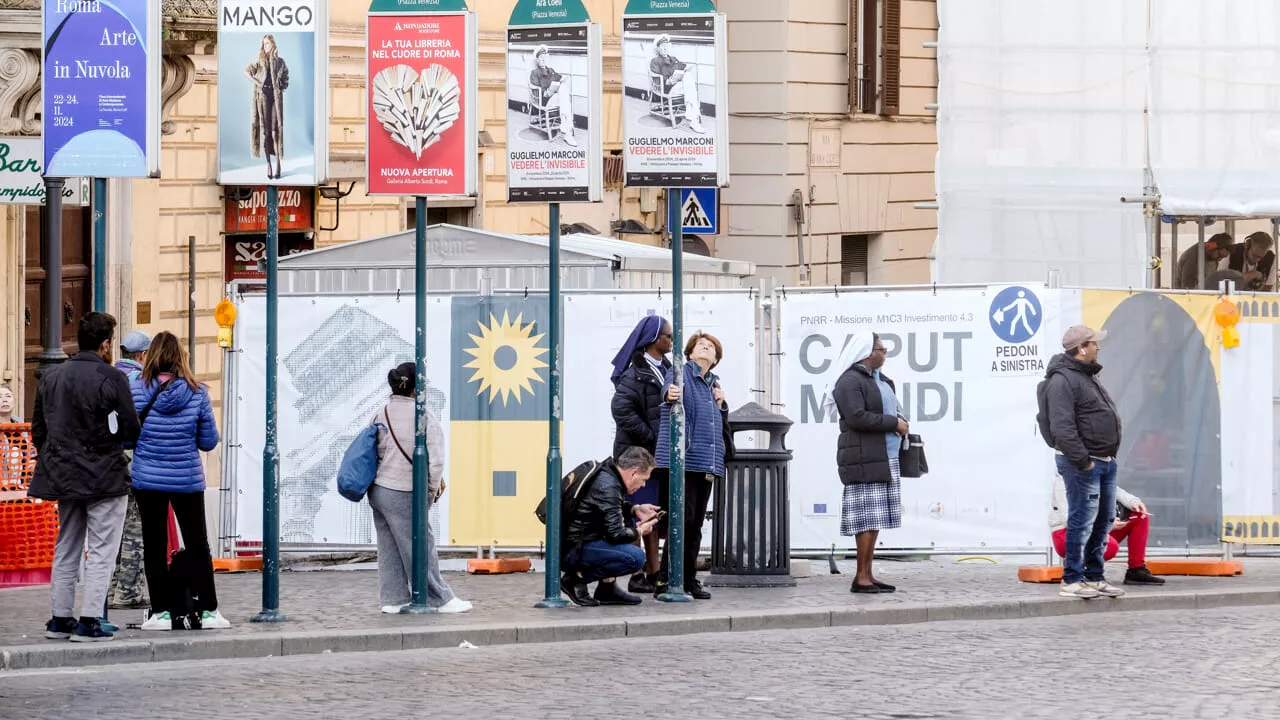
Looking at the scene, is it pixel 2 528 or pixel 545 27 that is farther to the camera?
pixel 2 528

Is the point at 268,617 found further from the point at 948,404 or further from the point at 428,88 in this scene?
the point at 948,404

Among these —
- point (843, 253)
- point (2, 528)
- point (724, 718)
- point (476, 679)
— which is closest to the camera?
point (724, 718)

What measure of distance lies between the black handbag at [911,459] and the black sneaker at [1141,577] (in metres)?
1.63

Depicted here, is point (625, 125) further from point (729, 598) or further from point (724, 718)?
point (724, 718)

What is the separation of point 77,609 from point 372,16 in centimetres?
398

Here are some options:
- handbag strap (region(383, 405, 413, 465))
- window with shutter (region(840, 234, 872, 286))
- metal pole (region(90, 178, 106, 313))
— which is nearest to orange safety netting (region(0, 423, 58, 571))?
metal pole (region(90, 178, 106, 313))

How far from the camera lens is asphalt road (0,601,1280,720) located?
10.9 meters

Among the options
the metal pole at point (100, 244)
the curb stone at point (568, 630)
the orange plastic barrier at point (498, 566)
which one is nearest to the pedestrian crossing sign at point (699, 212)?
the orange plastic barrier at point (498, 566)

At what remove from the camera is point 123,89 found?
1357cm

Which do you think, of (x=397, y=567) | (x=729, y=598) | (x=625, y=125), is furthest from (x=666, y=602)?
(x=625, y=125)

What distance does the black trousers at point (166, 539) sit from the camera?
13250mm

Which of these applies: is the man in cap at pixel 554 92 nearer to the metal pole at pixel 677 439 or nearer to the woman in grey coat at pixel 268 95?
the metal pole at pixel 677 439

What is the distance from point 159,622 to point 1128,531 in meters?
6.54

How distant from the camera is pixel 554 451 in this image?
1439cm
